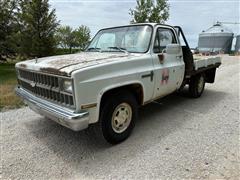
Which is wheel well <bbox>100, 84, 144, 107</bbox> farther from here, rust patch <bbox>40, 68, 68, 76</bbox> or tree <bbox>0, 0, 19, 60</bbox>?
tree <bbox>0, 0, 19, 60</bbox>

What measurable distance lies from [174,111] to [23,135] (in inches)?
132

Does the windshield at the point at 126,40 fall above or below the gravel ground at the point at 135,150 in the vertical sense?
above

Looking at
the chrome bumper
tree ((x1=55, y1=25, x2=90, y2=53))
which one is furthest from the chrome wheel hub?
tree ((x1=55, y1=25, x2=90, y2=53))

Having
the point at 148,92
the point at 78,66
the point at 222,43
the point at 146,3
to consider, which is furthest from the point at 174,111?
the point at 222,43

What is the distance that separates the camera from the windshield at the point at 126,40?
4066 mm

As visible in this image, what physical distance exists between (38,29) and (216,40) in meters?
41.0

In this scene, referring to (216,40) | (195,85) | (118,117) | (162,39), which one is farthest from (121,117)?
(216,40)

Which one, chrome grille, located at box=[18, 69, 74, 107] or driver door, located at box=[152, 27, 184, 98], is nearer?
chrome grille, located at box=[18, 69, 74, 107]

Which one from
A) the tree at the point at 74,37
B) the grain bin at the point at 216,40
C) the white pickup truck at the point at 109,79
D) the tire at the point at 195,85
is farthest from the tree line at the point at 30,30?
the grain bin at the point at 216,40

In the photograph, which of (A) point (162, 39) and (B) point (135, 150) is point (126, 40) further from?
(B) point (135, 150)

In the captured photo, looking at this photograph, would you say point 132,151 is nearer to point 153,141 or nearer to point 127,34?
point 153,141

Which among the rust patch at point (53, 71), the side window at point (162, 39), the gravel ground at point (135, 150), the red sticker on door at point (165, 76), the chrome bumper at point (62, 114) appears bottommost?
the gravel ground at point (135, 150)

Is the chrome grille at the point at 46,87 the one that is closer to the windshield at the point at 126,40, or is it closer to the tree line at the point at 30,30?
the windshield at the point at 126,40

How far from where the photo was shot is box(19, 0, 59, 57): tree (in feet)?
41.5
